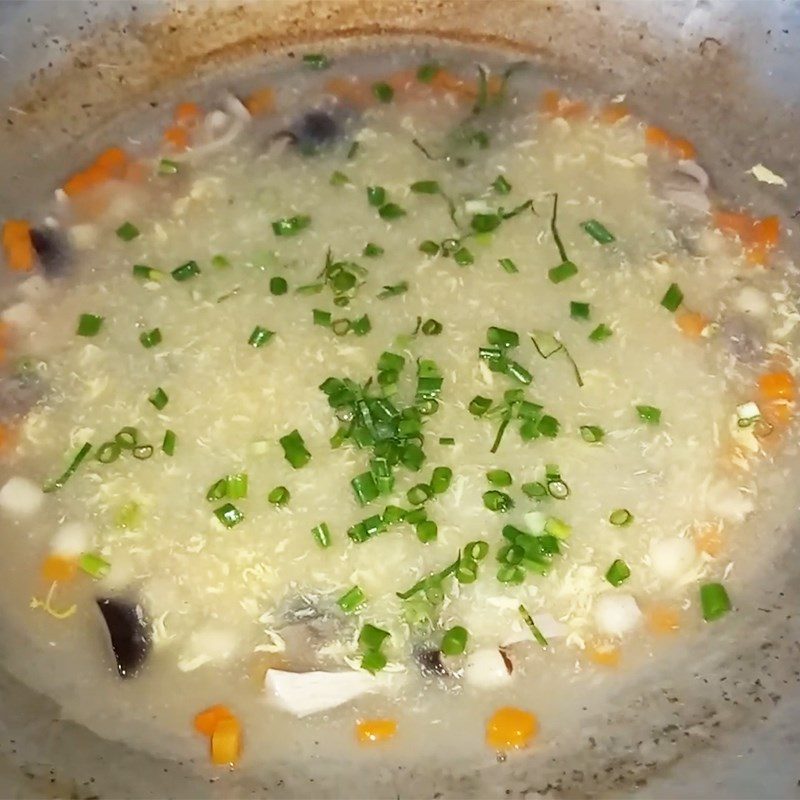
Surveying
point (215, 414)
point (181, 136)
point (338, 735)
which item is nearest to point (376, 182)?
point (181, 136)

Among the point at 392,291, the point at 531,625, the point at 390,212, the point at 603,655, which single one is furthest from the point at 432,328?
the point at 603,655

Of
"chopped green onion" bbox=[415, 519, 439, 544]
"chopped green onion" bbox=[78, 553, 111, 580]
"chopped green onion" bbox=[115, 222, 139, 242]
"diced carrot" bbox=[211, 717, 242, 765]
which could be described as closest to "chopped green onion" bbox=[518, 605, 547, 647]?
"chopped green onion" bbox=[415, 519, 439, 544]

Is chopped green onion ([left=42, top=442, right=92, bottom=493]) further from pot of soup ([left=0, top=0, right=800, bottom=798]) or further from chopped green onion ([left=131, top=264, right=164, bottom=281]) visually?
chopped green onion ([left=131, top=264, right=164, bottom=281])

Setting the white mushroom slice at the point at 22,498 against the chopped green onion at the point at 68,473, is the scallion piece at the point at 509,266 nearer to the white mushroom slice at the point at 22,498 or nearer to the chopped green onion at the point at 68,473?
the chopped green onion at the point at 68,473

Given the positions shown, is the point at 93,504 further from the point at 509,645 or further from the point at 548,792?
the point at 548,792

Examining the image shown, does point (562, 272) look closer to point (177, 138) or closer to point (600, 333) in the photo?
point (600, 333)

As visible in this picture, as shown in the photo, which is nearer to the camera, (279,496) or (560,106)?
(279,496)

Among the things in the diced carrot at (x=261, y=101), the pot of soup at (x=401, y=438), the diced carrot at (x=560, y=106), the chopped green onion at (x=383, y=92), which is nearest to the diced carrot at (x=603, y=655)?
the pot of soup at (x=401, y=438)
